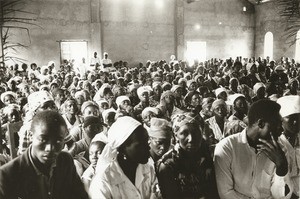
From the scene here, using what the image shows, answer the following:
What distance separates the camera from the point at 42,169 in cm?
220

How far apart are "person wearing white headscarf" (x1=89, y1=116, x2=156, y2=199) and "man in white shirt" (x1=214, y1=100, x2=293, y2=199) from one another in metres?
0.60

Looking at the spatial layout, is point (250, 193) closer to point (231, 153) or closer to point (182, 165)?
point (231, 153)

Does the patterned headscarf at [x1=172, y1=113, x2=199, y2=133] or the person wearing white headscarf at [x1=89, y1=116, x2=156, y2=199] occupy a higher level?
the patterned headscarf at [x1=172, y1=113, x2=199, y2=133]

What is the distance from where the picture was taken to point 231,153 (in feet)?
8.48

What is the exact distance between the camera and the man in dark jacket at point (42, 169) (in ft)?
6.78

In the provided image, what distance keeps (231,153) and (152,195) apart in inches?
28.2

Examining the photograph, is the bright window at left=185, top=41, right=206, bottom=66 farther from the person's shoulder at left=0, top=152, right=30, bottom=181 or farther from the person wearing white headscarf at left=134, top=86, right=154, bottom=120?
the person's shoulder at left=0, top=152, right=30, bottom=181

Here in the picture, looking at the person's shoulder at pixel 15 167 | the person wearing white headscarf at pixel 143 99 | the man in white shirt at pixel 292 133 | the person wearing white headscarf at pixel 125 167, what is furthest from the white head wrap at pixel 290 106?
the person wearing white headscarf at pixel 143 99

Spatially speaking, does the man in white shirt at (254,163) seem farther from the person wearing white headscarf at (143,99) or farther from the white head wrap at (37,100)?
the person wearing white headscarf at (143,99)

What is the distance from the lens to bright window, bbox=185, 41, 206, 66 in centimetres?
2142

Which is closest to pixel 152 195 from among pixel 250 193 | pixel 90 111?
pixel 250 193

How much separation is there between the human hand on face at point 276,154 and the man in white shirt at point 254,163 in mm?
26

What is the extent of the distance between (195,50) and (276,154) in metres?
19.7

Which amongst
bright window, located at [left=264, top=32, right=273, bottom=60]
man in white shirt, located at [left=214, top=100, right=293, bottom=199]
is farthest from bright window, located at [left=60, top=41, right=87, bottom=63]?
man in white shirt, located at [left=214, top=100, right=293, bottom=199]
